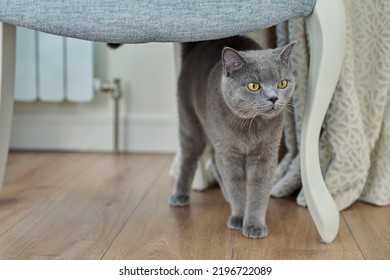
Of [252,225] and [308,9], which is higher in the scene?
[308,9]

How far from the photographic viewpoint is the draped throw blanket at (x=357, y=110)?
4.39 ft

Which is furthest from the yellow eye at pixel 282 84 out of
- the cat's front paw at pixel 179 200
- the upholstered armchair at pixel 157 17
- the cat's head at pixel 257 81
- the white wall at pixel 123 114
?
the white wall at pixel 123 114

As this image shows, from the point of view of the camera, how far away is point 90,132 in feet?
6.98

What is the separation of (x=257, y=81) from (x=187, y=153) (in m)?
0.40

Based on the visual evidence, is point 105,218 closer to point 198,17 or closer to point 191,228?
point 191,228

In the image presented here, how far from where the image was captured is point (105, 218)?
1.34 m

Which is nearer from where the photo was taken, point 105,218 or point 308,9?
point 308,9

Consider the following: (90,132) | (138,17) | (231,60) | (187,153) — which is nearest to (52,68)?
(90,132)

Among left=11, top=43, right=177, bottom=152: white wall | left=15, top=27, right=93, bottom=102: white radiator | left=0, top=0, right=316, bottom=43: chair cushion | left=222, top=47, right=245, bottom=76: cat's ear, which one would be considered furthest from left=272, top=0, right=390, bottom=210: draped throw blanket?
left=15, top=27, right=93, bottom=102: white radiator

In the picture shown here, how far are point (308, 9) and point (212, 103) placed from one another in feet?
1.05

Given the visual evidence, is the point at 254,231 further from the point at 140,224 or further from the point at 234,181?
the point at 140,224

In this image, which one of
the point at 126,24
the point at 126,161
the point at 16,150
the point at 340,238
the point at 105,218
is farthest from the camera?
the point at 16,150

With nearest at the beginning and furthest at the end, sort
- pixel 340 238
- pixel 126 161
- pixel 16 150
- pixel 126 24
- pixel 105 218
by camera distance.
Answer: pixel 126 24
pixel 340 238
pixel 105 218
pixel 126 161
pixel 16 150
